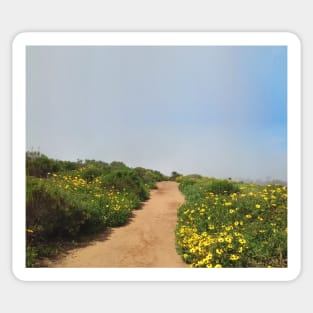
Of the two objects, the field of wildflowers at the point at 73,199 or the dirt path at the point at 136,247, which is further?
the field of wildflowers at the point at 73,199

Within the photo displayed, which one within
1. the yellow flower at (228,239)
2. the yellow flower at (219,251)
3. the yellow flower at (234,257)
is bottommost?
the yellow flower at (234,257)

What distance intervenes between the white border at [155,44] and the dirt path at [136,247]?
0.13m

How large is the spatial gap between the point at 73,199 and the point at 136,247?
1251mm

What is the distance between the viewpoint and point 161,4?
5.50 m

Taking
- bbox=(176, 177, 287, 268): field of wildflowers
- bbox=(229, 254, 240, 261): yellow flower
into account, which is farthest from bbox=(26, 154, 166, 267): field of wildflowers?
bbox=(229, 254, 240, 261): yellow flower

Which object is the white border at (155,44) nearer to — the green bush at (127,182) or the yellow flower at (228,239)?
the yellow flower at (228,239)

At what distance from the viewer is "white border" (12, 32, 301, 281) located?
5.41 m

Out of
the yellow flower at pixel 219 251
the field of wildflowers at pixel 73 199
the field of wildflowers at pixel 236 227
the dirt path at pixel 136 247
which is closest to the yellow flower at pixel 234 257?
the field of wildflowers at pixel 236 227

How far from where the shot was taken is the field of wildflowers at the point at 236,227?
18.1ft

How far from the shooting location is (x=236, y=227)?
6.11m

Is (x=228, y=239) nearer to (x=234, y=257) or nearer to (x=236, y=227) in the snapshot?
(x=234, y=257)
